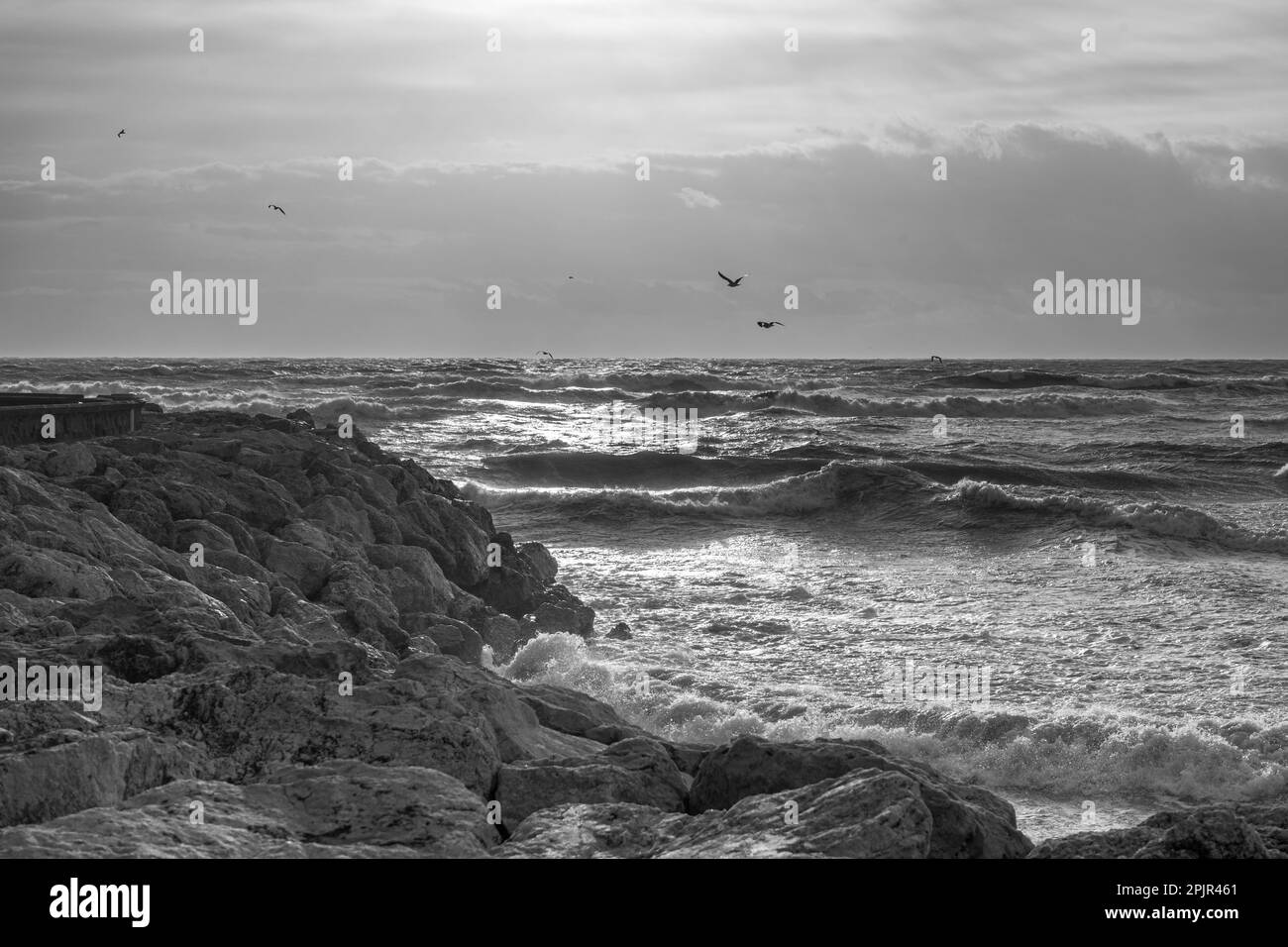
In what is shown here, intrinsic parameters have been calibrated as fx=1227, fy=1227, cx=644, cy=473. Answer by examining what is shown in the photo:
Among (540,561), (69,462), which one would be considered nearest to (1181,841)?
(69,462)

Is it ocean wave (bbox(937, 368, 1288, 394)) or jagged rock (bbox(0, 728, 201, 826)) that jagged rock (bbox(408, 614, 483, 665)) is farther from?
ocean wave (bbox(937, 368, 1288, 394))

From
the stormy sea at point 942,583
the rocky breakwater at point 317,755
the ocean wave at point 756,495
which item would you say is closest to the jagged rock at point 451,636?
the stormy sea at point 942,583

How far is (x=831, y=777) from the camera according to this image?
5457 mm

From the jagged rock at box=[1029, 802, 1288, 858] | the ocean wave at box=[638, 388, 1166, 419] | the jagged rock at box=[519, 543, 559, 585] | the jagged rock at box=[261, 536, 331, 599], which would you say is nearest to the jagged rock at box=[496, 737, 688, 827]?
the jagged rock at box=[1029, 802, 1288, 858]

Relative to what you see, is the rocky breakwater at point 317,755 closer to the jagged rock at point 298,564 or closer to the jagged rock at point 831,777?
the jagged rock at point 831,777

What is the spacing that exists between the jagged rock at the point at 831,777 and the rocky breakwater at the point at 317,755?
0.04ft

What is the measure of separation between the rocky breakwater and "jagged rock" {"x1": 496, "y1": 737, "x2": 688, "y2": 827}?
0.04 feet

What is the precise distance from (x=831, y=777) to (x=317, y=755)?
2221mm

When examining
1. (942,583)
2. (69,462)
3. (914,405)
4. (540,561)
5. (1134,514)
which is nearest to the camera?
(69,462)

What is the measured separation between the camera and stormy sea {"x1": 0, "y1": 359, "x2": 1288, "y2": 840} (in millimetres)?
9430

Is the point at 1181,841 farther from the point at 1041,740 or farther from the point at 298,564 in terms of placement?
the point at 298,564

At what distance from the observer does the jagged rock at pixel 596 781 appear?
5.00 m
